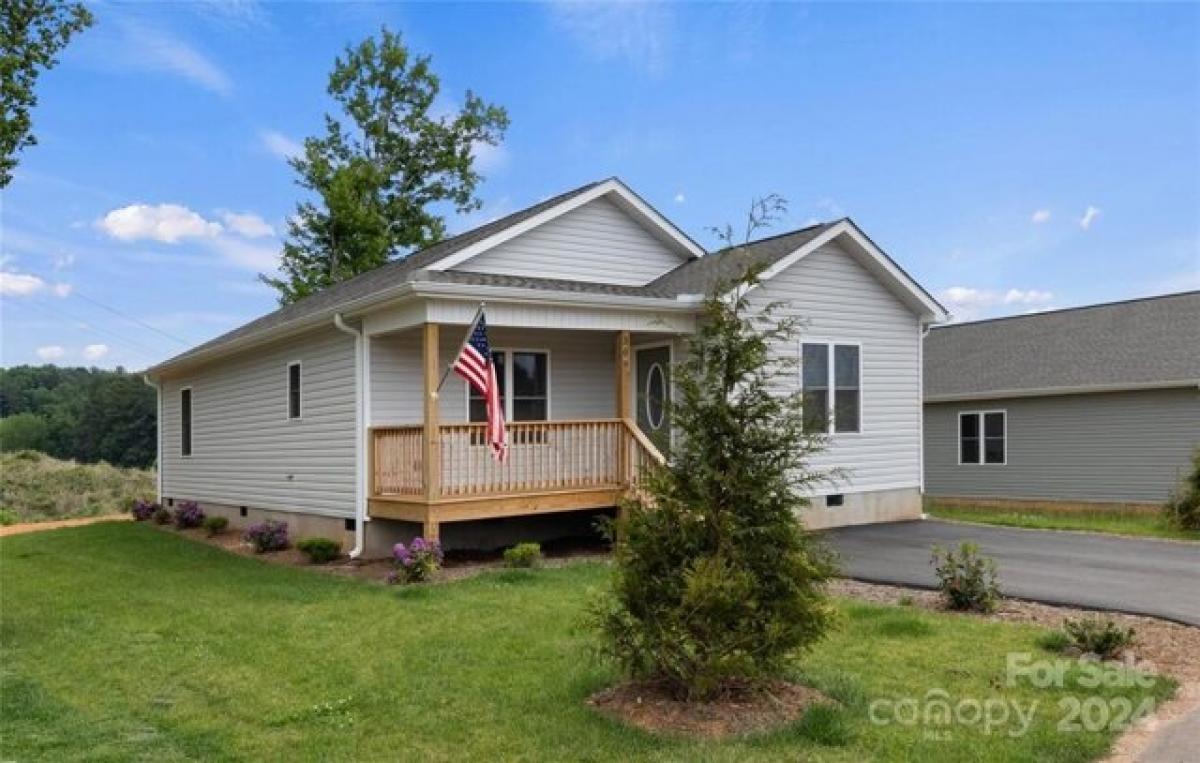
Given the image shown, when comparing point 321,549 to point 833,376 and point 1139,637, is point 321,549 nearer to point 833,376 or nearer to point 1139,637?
point 833,376

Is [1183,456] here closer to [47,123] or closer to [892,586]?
[892,586]

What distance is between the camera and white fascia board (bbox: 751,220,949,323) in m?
13.6

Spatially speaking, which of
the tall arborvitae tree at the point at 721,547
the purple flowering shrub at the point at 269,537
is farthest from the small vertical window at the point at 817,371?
the tall arborvitae tree at the point at 721,547

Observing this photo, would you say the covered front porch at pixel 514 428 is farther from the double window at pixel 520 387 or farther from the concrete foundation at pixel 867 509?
the concrete foundation at pixel 867 509

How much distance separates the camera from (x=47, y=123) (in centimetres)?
857

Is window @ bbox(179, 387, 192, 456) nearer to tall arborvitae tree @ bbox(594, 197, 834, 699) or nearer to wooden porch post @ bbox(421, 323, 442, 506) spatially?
wooden porch post @ bbox(421, 323, 442, 506)

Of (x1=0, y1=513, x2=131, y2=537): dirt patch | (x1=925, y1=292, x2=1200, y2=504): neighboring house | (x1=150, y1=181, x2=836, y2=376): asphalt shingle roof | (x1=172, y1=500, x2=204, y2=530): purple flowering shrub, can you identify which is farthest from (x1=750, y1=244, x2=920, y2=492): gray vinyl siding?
(x1=0, y1=513, x2=131, y2=537): dirt patch

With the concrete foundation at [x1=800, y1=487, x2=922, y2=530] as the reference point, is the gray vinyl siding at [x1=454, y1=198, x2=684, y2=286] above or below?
above

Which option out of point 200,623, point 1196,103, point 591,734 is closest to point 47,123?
point 200,623

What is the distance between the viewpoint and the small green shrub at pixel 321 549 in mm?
12062

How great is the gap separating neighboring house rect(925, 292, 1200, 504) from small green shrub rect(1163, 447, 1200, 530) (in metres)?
2.74

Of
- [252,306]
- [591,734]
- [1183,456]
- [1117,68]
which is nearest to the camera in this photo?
[591,734]

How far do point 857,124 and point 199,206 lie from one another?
20898 mm

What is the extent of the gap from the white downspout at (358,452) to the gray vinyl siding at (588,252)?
2.18 meters
